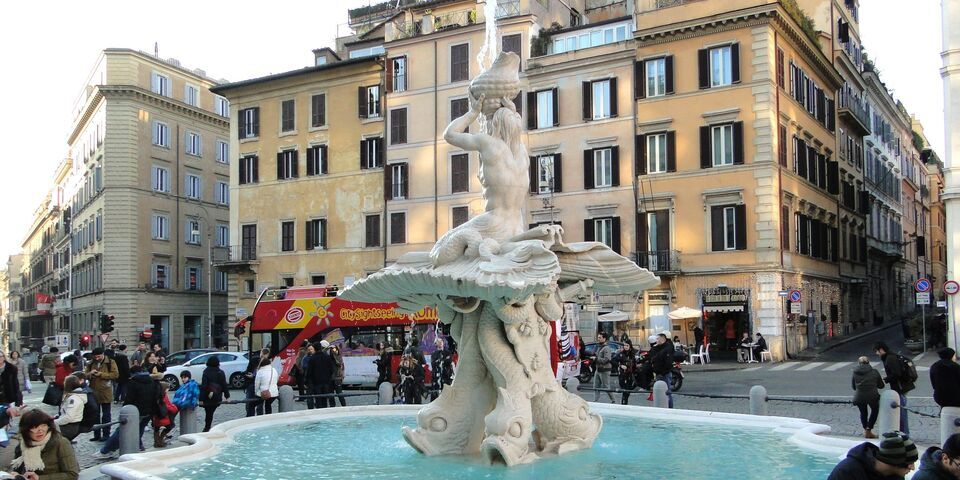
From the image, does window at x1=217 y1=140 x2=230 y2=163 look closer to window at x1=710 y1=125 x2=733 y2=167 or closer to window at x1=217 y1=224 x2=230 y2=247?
window at x1=217 y1=224 x2=230 y2=247

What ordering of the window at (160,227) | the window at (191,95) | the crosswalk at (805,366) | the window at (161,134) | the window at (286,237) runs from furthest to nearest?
the window at (191,95) < the window at (161,134) < the window at (160,227) < the window at (286,237) < the crosswalk at (805,366)

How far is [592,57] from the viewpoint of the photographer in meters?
38.4

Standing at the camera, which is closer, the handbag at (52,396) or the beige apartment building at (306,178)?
the handbag at (52,396)

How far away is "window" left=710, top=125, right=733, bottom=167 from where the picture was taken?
3572 centimetres

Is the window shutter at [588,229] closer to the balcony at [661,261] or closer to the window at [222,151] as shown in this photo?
the balcony at [661,261]

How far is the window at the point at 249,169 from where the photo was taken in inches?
1852

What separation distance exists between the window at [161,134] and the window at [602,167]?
30.0m

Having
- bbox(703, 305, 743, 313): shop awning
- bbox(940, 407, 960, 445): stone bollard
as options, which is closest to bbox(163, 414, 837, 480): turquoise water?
bbox(940, 407, 960, 445): stone bollard

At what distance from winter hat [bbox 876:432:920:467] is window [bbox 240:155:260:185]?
44.6m

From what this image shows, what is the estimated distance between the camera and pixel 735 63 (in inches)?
1393

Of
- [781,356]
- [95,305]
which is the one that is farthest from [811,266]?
[95,305]

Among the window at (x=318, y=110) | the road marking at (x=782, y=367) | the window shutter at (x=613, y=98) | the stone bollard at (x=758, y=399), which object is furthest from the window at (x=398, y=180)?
the stone bollard at (x=758, y=399)

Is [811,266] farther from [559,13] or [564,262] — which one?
[564,262]

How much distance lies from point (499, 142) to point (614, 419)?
4342 mm
